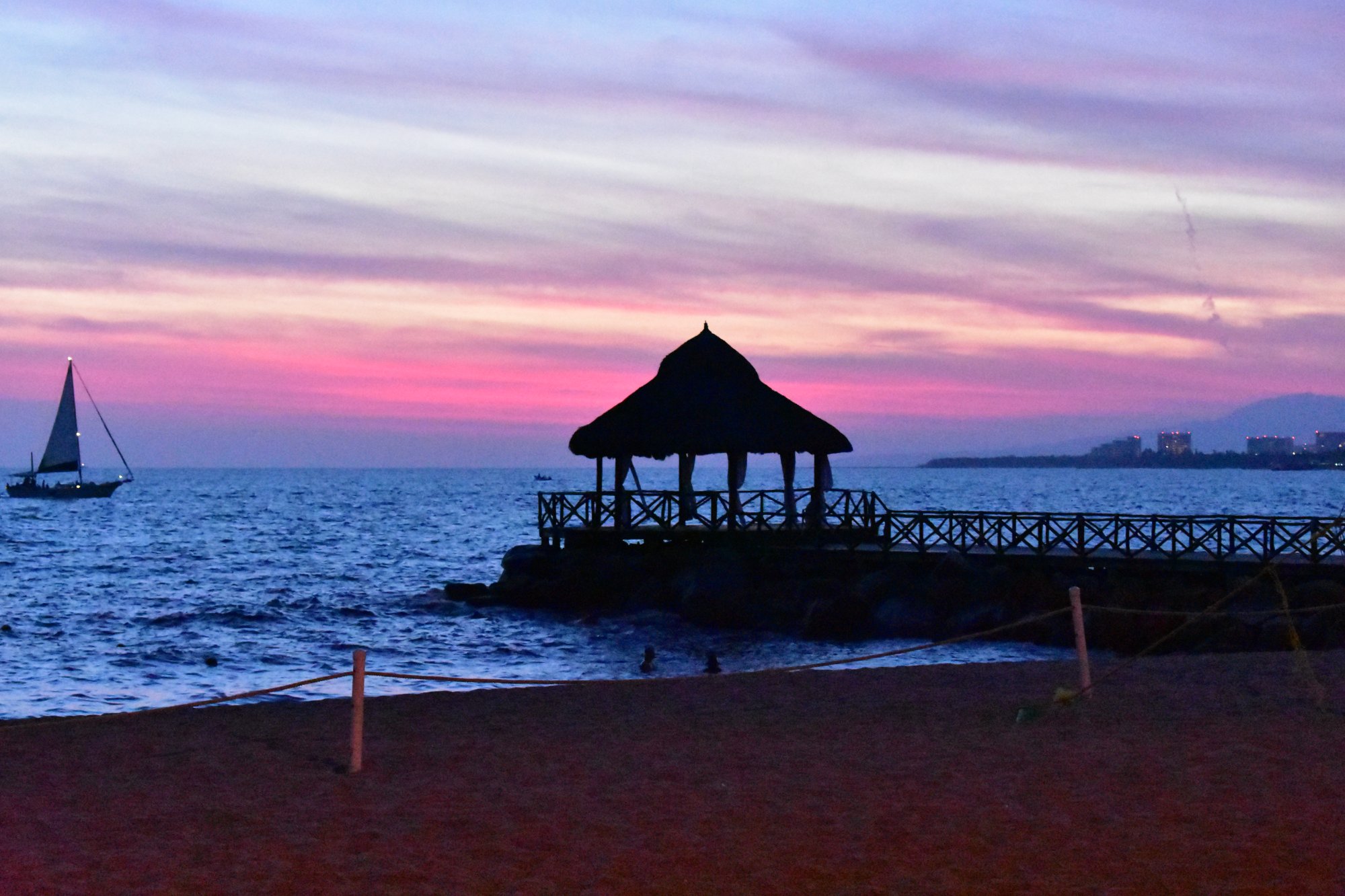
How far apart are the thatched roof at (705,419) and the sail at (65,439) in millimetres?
76054

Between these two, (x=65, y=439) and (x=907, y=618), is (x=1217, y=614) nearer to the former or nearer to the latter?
(x=907, y=618)

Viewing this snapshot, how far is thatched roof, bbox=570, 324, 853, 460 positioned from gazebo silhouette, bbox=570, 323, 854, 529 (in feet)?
0.06

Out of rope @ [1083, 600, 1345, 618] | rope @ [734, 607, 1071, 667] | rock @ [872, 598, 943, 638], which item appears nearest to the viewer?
rope @ [734, 607, 1071, 667]

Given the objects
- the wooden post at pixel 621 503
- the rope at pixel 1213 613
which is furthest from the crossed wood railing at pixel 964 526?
the rope at pixel 1213 613

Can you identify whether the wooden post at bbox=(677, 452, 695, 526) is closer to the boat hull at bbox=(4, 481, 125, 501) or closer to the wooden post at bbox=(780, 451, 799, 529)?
the wooden post at bbox=(780, 451, 799, 529)

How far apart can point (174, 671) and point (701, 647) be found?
9.81 m

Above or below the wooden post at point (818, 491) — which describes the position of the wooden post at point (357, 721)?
below

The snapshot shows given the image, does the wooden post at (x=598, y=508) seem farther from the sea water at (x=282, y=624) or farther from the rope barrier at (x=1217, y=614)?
the rope barrier at (x=1217, y=614)

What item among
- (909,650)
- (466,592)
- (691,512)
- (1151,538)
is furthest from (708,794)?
(466,592)

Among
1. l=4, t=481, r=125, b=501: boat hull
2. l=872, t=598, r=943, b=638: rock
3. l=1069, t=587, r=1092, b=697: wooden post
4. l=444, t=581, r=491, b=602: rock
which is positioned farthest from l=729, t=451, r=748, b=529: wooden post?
l=4, t=481, r=125, b=501: boat hull

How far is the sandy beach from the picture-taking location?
23.0 ft

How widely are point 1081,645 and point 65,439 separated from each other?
323 feet

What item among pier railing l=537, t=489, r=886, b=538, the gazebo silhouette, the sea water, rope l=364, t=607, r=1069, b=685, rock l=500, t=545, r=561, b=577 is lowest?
the sea water

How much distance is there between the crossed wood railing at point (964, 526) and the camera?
2628 cm
